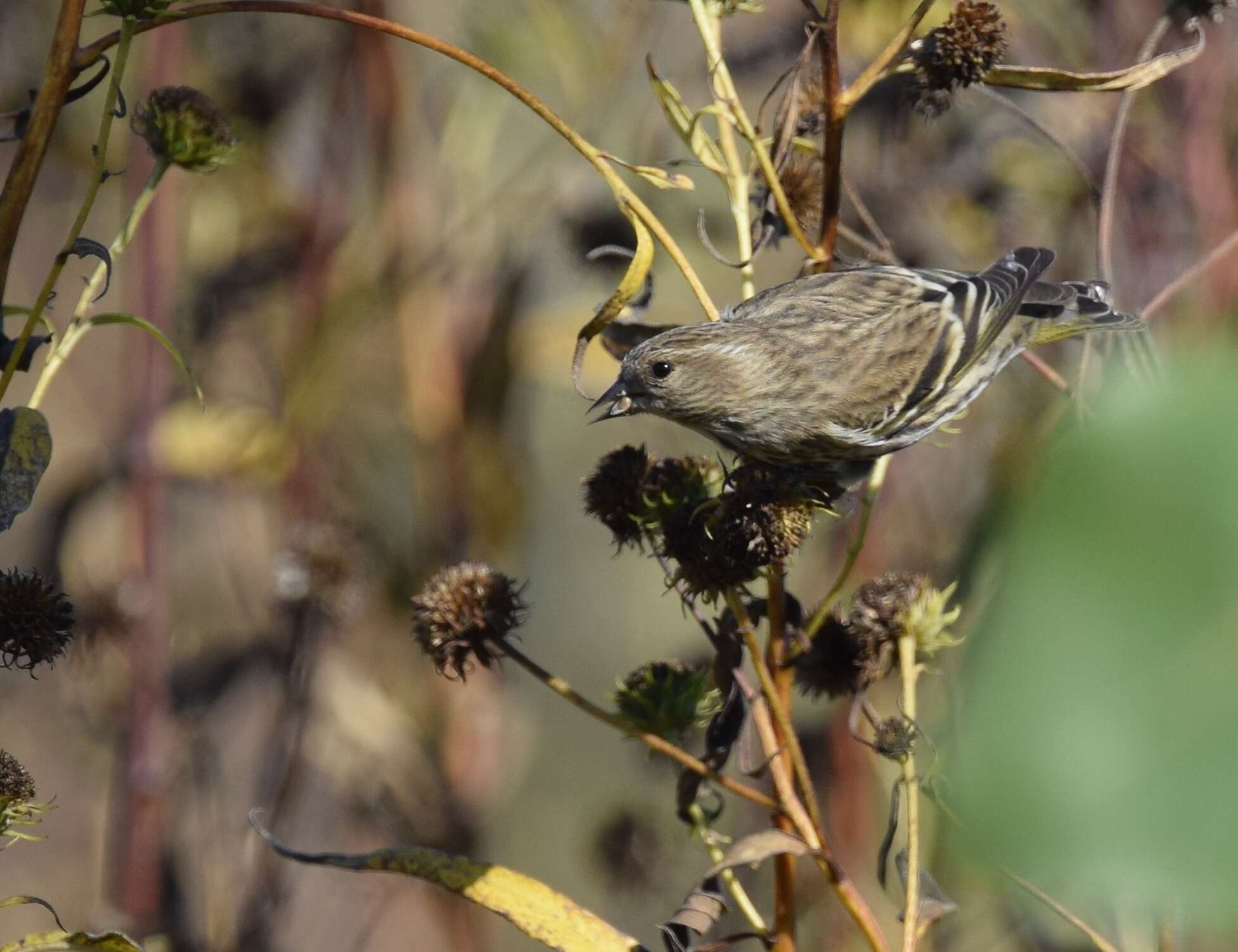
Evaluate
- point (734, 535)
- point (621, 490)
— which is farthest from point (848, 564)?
point (621, 490)

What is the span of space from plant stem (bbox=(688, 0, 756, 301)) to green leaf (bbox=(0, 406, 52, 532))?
0.87 metres

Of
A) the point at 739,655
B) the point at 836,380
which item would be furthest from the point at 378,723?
the point at 739,655

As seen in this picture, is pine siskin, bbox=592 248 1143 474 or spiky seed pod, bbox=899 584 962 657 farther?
pine siskin, bbox=592 248 1143 474

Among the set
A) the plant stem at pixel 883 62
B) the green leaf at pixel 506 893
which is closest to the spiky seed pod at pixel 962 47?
the plant stem at pixel 883 62

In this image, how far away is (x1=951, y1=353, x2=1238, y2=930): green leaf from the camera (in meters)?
0.58

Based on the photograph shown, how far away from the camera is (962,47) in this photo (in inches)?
73.7

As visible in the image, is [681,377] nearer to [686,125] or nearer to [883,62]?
[686,125]

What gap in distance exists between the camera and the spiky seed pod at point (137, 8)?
4.89 ft

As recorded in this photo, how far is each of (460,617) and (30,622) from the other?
0.65 metres

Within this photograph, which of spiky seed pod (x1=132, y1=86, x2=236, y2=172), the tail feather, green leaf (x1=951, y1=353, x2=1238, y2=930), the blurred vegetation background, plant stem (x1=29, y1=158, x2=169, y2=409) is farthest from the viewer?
the blurred vegetation background

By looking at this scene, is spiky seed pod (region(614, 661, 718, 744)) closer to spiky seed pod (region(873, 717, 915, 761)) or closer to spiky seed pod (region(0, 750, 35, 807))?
spiky seed pod (region(873, 717, 915, 761))

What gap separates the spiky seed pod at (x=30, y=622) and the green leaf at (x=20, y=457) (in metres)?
0.14

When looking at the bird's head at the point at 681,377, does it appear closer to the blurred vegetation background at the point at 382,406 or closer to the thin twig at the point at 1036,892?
the thin twig at the point at 1036,892

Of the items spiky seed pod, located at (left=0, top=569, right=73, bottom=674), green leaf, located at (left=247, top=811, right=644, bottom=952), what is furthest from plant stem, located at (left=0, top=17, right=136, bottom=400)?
green leaf, located at (left=247, top=811, right=644, bottom=952)
